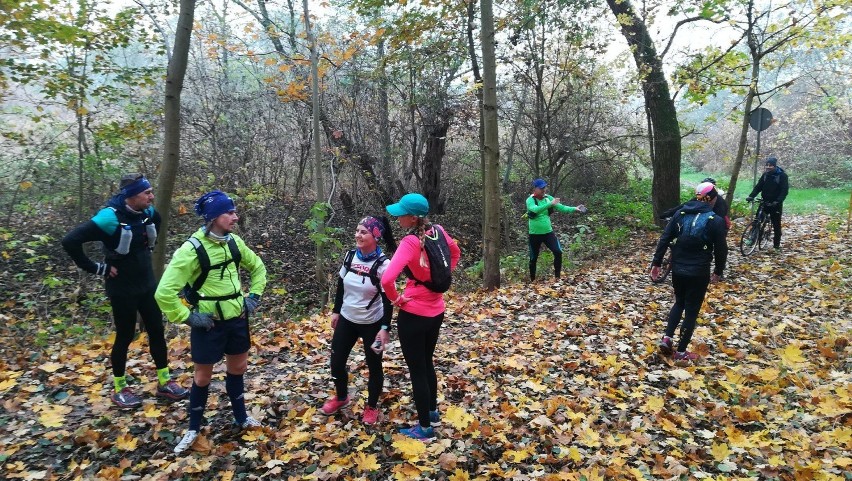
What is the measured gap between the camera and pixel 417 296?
3854 mm

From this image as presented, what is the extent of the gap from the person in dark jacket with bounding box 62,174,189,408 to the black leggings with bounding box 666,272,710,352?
5556mm

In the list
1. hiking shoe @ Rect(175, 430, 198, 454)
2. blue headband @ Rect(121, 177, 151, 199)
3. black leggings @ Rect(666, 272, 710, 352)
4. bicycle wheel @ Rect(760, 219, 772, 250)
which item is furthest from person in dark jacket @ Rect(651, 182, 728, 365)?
bicycle wheel @ Rect(760, 219, 772, 250)

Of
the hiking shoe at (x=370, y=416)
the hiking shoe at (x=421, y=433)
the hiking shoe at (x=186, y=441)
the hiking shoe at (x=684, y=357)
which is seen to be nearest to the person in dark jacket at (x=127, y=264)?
the hiking shoe at (x=186, y=441)

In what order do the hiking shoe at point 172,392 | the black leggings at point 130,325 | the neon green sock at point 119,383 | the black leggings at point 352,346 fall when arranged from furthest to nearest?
the hiking shoe at point 172,392, the neon green sock at point 119,383, the black leggings at point 130,325, the black leggings at point 352,346

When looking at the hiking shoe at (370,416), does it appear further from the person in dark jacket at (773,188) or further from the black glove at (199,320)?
the person in dark jacket at (773,188)

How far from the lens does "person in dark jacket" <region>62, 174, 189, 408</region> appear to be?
439cm

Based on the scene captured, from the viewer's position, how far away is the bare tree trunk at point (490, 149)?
27.1ft

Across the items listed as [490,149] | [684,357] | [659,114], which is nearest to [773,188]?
[659,114]

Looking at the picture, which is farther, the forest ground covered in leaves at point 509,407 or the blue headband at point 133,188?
the blue headband at point 133,188

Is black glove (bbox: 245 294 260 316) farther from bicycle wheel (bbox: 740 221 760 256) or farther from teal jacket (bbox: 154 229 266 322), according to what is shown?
bicycle wheel (bbox: 740 221 760 256)

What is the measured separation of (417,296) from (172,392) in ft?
9.10

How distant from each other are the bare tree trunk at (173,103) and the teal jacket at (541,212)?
5.72 m

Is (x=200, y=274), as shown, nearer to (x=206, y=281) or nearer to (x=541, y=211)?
(x=206, y=281)

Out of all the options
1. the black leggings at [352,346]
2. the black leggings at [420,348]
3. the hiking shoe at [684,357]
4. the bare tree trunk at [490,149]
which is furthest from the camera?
the bare tree trunk at [490,149]
